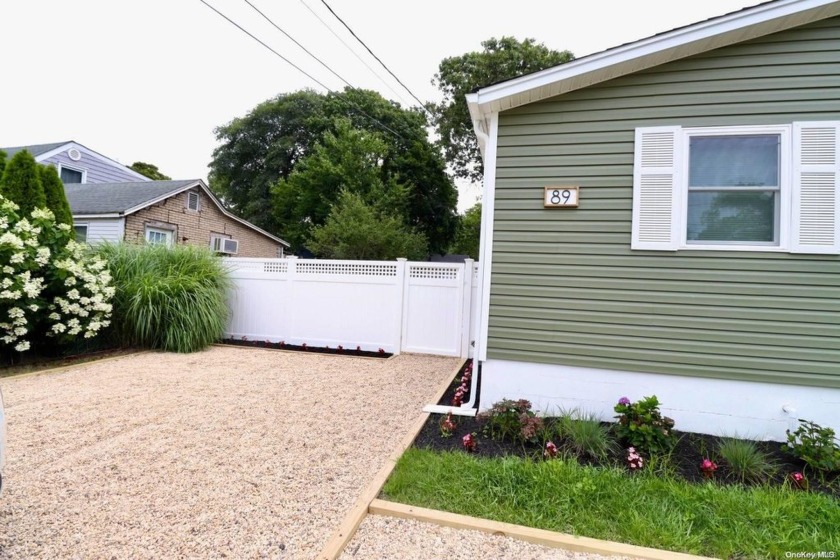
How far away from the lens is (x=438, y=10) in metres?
9.09

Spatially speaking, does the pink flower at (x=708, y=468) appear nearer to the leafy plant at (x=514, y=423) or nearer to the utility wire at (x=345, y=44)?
the leafy plant at (x=514, y=423)

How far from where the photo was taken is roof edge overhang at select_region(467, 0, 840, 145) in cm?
311

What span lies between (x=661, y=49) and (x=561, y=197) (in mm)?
1374

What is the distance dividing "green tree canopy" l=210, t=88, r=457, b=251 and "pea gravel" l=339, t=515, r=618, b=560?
16960 millimetres

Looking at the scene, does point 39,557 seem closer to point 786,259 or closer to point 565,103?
point 565,103

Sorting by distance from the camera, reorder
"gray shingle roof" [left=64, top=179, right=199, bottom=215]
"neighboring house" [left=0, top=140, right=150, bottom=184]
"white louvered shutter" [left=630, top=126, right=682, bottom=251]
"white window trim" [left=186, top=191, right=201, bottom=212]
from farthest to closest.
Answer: "neighboring house" [left=0, top=140, right=150, bottom=184], "white window trim" [left=186, top=191, right=201, bottom=212], "gray shingle roof" [left=64, top=179, right=199, bottom=215], "white louvered shutter" [left=630, top=126, right=682, bottom=251]

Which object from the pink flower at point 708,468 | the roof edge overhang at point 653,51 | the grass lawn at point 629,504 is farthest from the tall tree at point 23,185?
the pink flower at point 708,468

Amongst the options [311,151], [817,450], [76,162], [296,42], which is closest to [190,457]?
[817,450]

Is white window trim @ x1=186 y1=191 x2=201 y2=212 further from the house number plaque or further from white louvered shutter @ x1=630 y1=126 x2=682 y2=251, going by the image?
white louvered shutter @ x1=630 y1=126 x2=682 y2=251

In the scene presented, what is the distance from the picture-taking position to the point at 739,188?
329 cm

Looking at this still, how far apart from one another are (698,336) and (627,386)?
690 millimetres

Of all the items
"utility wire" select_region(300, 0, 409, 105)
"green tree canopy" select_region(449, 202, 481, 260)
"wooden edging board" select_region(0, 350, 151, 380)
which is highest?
"utility wire" select_region(300, 0, 409, 105)

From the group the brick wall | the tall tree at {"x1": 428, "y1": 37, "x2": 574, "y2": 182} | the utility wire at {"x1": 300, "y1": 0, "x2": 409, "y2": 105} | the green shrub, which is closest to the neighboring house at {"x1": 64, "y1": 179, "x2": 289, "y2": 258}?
the brick wall

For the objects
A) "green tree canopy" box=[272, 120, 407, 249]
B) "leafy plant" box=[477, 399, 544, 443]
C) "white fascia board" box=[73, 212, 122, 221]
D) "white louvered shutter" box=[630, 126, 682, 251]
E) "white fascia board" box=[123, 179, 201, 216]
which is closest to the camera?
"leafy plant" box=[477, 399, 544, 443]
